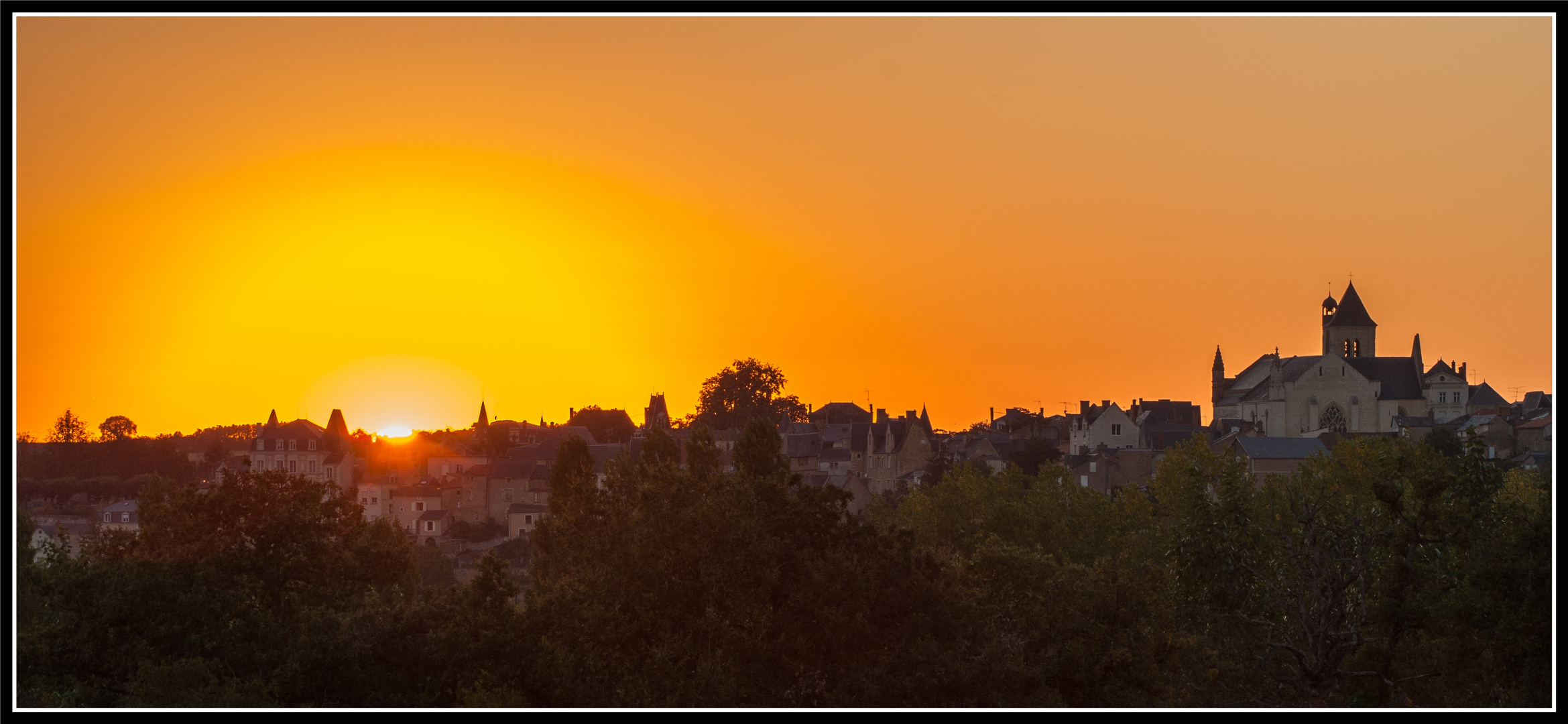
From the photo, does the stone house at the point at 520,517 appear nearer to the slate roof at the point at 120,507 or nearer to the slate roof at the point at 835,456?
the slate roof at the point at 120,507

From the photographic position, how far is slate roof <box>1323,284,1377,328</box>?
129125mm

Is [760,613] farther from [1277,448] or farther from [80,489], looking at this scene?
[80,489]

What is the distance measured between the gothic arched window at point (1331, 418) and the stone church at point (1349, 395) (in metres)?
0.05

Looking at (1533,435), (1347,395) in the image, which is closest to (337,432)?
(1347,395)

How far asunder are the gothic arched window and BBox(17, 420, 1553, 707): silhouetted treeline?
8210 cm

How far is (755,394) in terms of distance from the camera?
139 m

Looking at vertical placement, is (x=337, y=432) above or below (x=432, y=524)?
above

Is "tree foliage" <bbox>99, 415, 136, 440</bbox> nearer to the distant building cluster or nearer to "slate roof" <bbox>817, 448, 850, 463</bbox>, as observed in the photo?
the distant building cluster

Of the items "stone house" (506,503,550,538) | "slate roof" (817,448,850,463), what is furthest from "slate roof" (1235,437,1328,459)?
"stone house" (506,503,550,538)

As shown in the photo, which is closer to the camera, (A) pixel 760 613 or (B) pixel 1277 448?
(A) pixel 760 613

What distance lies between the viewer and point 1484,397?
120 metres

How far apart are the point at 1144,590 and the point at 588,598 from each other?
545 inches

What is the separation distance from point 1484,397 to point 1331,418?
1708 cm
